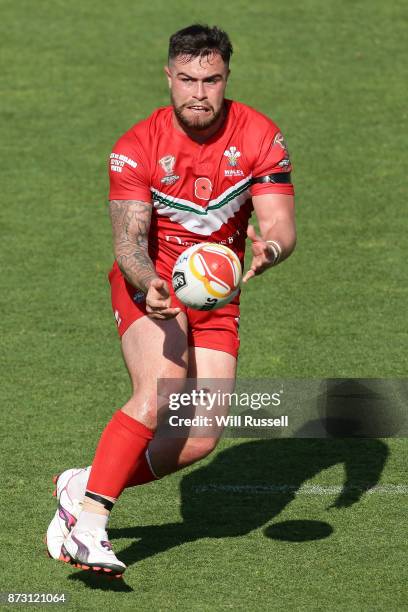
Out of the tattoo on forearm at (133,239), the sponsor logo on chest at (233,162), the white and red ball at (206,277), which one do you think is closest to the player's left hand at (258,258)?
the white and red ball at (206,277)

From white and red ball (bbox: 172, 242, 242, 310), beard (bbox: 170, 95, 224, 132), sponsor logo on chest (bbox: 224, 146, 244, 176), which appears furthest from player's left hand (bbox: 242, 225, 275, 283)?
beard (bbox: 170, 95, 224, 132)

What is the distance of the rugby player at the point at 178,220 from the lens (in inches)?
278

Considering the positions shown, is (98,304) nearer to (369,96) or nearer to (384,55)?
(369,96)

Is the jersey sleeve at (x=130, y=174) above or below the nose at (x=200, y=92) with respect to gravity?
below

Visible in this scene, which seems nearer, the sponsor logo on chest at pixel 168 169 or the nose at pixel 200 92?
the nose at pixel 200 92

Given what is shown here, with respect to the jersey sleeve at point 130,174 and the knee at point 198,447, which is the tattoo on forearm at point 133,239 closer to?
the jersey sleeve at point 130,174

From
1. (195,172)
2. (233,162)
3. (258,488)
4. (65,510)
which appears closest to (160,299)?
(195,172)

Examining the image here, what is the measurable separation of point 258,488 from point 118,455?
1.65 m

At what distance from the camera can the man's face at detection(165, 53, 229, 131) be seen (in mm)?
7297

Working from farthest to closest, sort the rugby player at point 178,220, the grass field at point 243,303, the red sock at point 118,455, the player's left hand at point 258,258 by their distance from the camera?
the grass field at point 243,303, the rugby player at point 178,220, the red sock at point 118,455, the player's left hand at point 258,258

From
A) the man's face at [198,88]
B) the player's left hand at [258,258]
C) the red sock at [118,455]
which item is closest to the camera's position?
the player's left hand at [258,258]

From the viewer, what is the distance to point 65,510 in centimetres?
735

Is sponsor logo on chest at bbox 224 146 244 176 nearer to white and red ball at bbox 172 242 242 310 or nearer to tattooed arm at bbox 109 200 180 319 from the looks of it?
tattooed arm at bbox 109 200 180 319

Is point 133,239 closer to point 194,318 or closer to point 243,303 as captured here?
point 194,318
